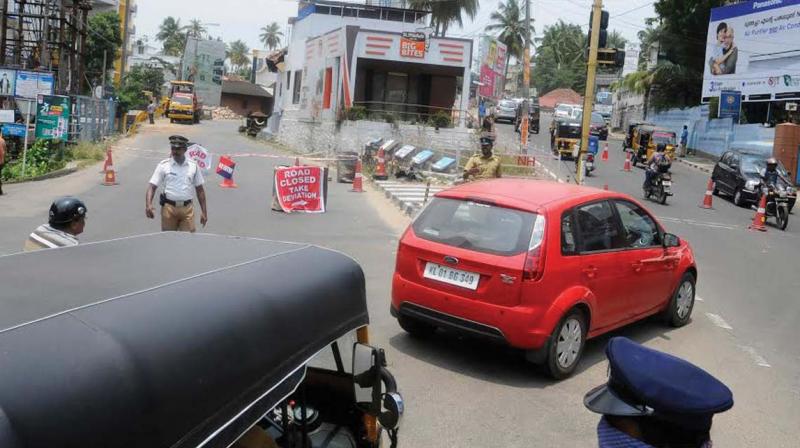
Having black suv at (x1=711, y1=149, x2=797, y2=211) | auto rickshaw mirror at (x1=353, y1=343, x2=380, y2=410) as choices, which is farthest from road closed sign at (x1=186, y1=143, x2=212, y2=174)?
black suv at (x1=711, y1=149, x2=797, y2=211)

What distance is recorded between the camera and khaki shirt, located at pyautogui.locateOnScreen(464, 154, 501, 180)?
11.2 m

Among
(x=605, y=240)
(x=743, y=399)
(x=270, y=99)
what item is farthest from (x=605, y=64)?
(x=270, y=99)

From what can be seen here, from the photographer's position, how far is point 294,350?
8.90ft

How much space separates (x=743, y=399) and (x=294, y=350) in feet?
15.7

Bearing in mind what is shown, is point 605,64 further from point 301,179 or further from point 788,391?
point 788,391

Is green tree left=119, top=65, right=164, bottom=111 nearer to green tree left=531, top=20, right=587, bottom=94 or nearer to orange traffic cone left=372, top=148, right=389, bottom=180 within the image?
orange traffic cone left=372, top=148, right=389, bottom=180

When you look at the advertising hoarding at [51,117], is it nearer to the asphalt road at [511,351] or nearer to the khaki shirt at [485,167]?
the asphalt road at [511,351]

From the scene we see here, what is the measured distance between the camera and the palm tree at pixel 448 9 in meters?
53.0

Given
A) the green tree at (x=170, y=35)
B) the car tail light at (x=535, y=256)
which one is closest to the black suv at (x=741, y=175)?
the car tail light at (x=535, y=256)

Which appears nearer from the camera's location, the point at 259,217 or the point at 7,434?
the point at 7,434

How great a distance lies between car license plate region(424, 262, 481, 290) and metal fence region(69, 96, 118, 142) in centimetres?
2133

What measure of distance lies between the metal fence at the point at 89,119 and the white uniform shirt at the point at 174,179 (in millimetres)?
17798

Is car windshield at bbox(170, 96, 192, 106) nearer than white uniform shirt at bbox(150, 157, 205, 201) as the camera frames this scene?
No

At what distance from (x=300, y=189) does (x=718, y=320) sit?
936 centimetres
